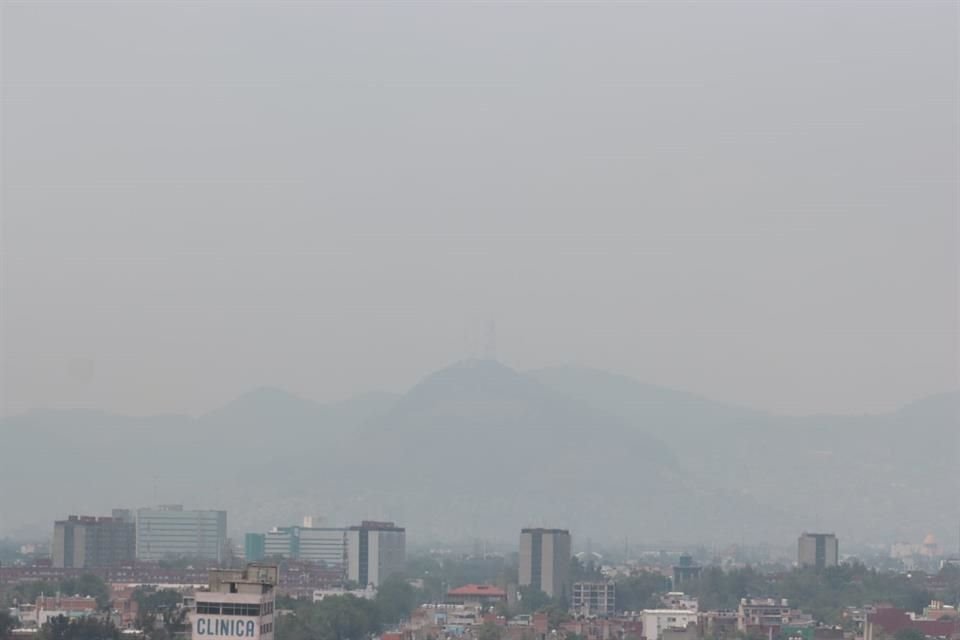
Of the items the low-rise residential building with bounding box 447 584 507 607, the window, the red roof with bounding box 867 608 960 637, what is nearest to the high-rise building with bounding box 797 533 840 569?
the low-rise residential building with bounding box 447 584 507 607

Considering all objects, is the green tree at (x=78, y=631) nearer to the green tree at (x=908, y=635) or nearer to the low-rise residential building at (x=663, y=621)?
the low-rise residential building at (x=663, y=621)

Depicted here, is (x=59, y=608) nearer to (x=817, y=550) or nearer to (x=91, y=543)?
(x=91, y=543)

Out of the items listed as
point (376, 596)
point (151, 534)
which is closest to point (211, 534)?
point (151, 534)

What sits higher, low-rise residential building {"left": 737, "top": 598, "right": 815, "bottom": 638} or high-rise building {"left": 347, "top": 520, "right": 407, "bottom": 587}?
high-rise building {"left": 347, "top": 520, "right": 407, "bottom": 587}

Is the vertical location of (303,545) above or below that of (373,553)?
above

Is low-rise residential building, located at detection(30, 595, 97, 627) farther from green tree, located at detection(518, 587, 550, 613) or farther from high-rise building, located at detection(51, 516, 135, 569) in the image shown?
high-rise building, located at detection(51, 516, 135, 569)

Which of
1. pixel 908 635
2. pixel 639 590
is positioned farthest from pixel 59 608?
pixel 639 590

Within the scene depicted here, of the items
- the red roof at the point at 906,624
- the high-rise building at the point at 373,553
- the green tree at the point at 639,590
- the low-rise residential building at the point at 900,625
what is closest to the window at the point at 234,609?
the low-rise residential building at the point at 900,625
